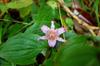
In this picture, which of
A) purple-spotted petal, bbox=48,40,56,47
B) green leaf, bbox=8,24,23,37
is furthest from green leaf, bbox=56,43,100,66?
green leaf, bbox=8,24,23,37

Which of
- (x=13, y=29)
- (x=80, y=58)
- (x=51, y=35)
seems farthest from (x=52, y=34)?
(x=80, y=58)

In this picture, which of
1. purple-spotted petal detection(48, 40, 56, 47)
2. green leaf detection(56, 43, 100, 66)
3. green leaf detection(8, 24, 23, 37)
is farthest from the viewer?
green leaf detection(8, 24, 23, 37)

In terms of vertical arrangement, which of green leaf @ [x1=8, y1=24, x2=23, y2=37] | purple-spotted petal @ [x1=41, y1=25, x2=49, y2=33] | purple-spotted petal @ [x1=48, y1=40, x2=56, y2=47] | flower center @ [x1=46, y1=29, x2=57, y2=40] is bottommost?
green leaf @ [x1=8, y1=24, x2=23, y2=37]

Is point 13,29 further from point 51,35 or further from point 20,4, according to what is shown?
point 51,35

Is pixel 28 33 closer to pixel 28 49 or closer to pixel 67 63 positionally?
pixel 28 49

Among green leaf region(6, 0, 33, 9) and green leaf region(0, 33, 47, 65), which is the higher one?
green leaf region(6, 0, 33, 9)

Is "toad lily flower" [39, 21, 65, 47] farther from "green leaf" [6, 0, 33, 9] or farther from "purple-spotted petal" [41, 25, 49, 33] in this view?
"green leaf" [6, 0, 33, 9]

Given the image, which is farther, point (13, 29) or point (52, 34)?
point (13, 29)

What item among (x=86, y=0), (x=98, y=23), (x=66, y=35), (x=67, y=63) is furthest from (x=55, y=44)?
(x=67, y=63)
